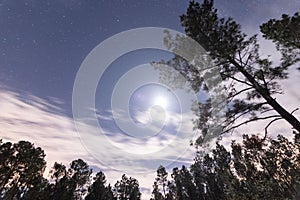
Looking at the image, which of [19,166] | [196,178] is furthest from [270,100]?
[196,178]

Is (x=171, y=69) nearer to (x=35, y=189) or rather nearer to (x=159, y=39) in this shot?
(x=159, y=39)

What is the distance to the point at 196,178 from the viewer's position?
2090 inches

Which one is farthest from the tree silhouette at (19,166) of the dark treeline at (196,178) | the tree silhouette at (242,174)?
the tree silhouette at (242,174)

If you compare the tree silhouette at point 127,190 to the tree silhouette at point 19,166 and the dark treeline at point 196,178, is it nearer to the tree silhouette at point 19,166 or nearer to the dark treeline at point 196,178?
the dark treeline at point 196,178

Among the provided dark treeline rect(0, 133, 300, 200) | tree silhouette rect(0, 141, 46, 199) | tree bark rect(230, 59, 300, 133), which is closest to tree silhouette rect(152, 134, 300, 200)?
dark treeline rect(0, 133, 300, 200)

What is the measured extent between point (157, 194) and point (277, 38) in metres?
61.8

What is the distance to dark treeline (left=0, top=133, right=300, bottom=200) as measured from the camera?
20.8 metres

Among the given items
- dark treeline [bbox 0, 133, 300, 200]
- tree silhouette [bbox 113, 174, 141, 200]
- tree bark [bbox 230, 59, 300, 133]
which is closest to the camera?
tree bark [bbox 230, 59, 300, 133]

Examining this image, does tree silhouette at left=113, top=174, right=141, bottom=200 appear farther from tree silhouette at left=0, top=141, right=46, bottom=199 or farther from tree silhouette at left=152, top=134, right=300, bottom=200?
tree silhouette at left=0, top=141, right=46, bottom=199

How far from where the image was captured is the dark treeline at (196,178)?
20797mm

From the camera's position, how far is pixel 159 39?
1120 centimetres

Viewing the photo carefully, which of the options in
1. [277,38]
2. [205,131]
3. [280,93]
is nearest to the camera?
[277,38]

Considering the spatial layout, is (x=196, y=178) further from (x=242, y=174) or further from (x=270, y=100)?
(x=270, y=100)

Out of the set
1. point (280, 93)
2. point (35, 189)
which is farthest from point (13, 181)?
point (280, 93)
